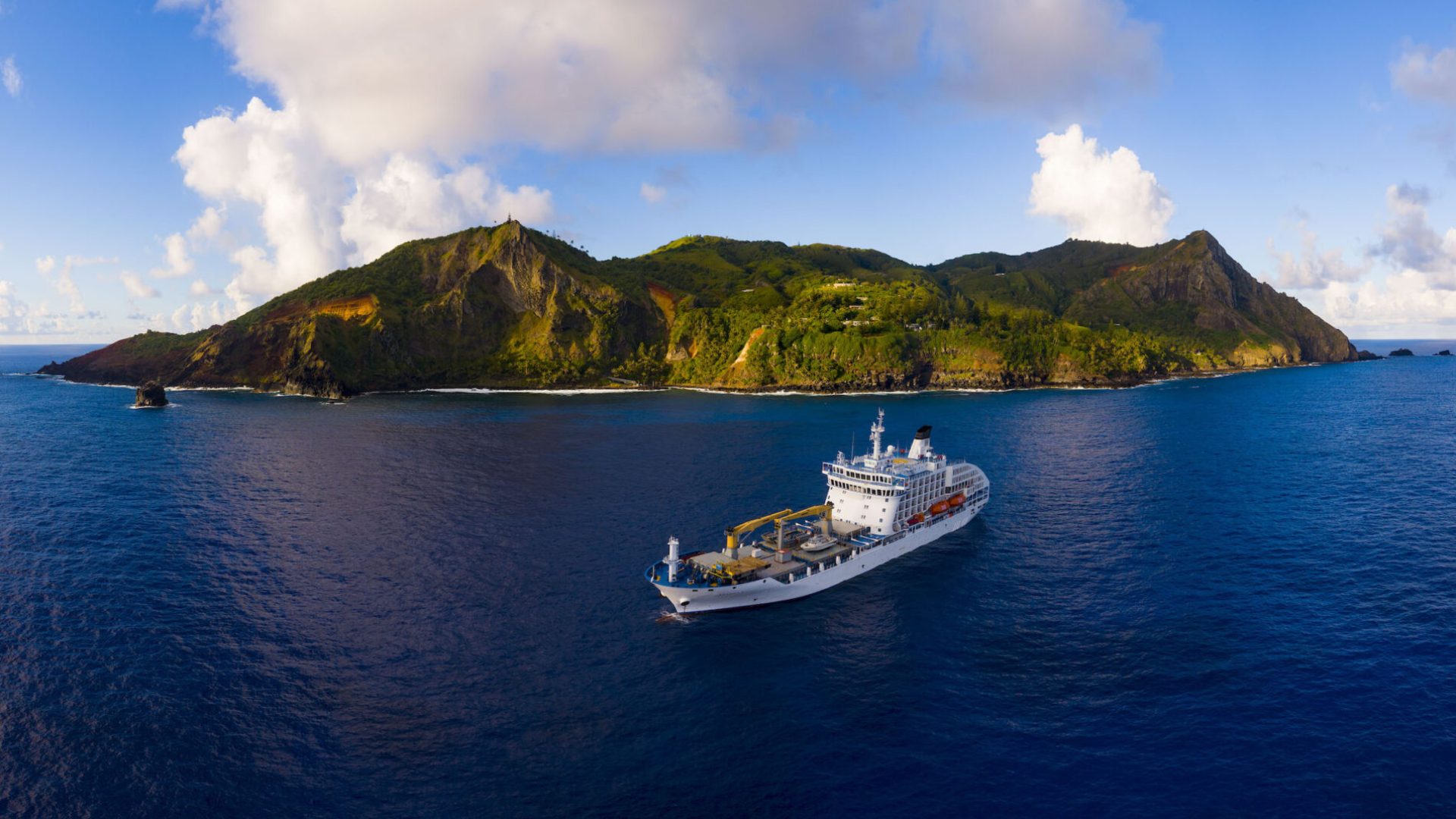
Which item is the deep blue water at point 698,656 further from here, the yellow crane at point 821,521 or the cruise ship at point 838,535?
the yellow crane at point 821,521

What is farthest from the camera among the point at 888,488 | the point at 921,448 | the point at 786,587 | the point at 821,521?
the point at 921,448

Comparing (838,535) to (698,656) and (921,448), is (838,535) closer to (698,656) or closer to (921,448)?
(921,448)

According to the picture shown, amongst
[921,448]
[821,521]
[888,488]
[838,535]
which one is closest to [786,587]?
[838,535]

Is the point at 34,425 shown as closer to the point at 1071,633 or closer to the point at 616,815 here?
the point at 616,815

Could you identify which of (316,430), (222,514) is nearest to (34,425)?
(316,430)

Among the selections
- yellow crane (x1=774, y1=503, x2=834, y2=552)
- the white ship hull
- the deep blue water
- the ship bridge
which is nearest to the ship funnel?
the ship bridge

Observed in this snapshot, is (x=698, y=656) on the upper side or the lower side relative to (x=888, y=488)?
lower

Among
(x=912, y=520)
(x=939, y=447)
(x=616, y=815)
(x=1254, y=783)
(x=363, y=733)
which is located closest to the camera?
(x=616, y=815)
